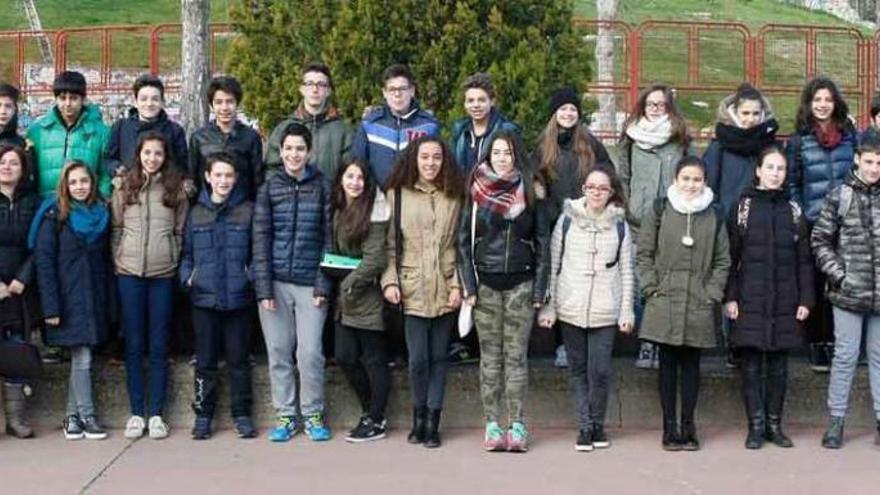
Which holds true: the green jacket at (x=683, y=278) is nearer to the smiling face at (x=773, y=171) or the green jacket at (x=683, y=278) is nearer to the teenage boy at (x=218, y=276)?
the smiling face at (x=773, y=171)

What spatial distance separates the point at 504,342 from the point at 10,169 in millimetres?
3108

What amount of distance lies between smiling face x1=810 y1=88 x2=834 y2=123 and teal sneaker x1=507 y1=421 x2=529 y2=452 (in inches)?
103

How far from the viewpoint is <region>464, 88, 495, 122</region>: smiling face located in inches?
289

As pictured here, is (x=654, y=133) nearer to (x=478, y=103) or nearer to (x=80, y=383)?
(x=478, y=103)

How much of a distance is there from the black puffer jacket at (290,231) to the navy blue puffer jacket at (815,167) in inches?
112

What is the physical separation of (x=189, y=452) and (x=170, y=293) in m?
0.98

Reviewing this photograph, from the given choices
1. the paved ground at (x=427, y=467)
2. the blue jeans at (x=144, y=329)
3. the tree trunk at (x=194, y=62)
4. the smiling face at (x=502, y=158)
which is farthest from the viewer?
the tree trunk at (x=194, y=62)

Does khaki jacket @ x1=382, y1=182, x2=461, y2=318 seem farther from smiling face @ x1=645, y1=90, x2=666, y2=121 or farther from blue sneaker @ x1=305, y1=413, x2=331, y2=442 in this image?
smiling face @ x1=645, y1=90, x2=666, y2=121

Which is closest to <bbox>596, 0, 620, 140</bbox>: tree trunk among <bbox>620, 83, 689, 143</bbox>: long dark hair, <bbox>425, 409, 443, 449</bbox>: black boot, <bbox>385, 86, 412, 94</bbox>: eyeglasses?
<bbox>620, 83, 689, 143</bbox>: long dark hair

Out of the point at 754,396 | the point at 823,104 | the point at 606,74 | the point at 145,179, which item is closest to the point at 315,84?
the point at 145,179

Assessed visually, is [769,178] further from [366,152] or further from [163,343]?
[163,343]

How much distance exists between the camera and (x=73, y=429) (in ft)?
Result: 24.7

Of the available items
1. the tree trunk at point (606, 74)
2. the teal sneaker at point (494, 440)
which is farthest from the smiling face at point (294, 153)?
the tree trunk at point (606, 74)

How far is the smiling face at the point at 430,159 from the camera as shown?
7102 millimetres
